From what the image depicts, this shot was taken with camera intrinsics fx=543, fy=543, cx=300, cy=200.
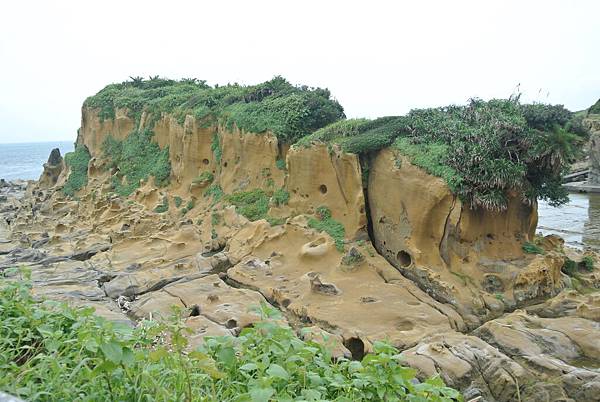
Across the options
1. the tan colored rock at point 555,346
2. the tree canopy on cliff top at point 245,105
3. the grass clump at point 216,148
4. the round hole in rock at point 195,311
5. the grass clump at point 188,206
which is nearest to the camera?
the tan colored rock at point 555,346

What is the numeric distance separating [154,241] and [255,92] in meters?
5.98

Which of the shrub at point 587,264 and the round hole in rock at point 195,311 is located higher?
the shrub at point 587,264

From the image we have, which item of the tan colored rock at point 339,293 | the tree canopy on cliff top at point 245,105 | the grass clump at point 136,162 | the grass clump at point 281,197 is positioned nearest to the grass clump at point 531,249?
the tan colored rock at point 339,293

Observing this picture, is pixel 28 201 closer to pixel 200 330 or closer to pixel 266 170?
pixel 266 170

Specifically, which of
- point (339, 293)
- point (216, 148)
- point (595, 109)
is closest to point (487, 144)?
point (339, 293)

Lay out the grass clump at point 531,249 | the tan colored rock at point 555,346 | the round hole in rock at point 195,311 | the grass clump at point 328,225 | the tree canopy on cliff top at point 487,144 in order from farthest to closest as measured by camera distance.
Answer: the grass clump at point 328,225, the grass clump at point 531,249, the tree canopy on cliff top at point 487,144, the round hole in rock at point 195,311, the tan colored rock at point 555,346

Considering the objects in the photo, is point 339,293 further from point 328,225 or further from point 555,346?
point 555,346

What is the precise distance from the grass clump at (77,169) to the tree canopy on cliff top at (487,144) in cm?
1429

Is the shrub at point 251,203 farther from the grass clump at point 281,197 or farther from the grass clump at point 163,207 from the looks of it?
the grass clump at point 163,207

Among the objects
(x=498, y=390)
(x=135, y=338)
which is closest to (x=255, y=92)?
(x=498, y=390)

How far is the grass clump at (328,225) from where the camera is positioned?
42.5ft

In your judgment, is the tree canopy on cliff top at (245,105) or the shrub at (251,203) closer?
the shrub at (251,203)

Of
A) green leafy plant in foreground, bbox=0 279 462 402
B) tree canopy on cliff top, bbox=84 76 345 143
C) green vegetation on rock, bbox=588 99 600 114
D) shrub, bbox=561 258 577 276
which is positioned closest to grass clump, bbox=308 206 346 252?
tree canopy on cliff top, bbox=84 76 345 143

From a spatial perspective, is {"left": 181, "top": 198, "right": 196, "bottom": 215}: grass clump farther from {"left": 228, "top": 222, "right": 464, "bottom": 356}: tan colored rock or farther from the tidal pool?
the tidal pool
